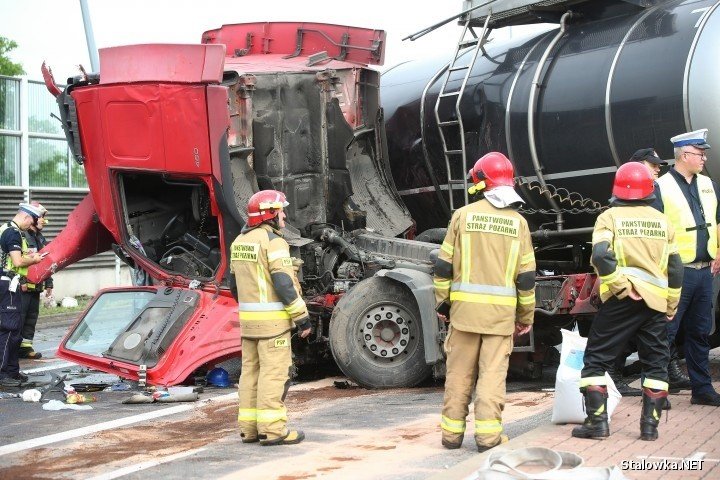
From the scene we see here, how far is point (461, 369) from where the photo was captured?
654 cm

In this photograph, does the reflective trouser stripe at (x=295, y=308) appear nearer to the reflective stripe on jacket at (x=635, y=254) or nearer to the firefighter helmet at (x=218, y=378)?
the reflective stripe on jacket at (x=635, y=254)

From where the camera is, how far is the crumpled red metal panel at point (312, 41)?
11219mm

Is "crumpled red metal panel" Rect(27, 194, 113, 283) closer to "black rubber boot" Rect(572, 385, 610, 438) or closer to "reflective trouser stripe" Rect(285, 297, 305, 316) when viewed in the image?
"reflective trouser stripe" Rect(285, 297, 305, 316)

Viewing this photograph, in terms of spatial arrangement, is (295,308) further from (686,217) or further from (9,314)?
(9,314)

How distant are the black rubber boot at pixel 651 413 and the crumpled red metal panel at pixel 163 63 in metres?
4.69

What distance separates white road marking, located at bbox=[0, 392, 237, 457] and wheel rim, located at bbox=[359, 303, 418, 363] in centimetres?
121

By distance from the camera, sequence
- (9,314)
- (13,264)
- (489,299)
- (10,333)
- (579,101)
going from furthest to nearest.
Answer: (13,264) < (9,314) < (10,333) < (579,101) < (489,299)

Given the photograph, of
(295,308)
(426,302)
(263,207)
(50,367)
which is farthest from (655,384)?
(50,367)

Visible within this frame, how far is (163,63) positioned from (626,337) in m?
4.85

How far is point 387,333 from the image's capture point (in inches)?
374

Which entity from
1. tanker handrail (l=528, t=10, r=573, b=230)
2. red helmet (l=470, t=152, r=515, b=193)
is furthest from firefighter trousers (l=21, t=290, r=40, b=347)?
red helmet (l=470, t=152, r=515, b=193)

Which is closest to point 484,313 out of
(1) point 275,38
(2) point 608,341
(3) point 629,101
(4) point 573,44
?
(2) point 608,341

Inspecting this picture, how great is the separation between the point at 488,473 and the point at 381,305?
459 cm

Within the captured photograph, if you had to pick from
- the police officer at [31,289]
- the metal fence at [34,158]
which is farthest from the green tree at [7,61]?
the police officer at [31,289]
